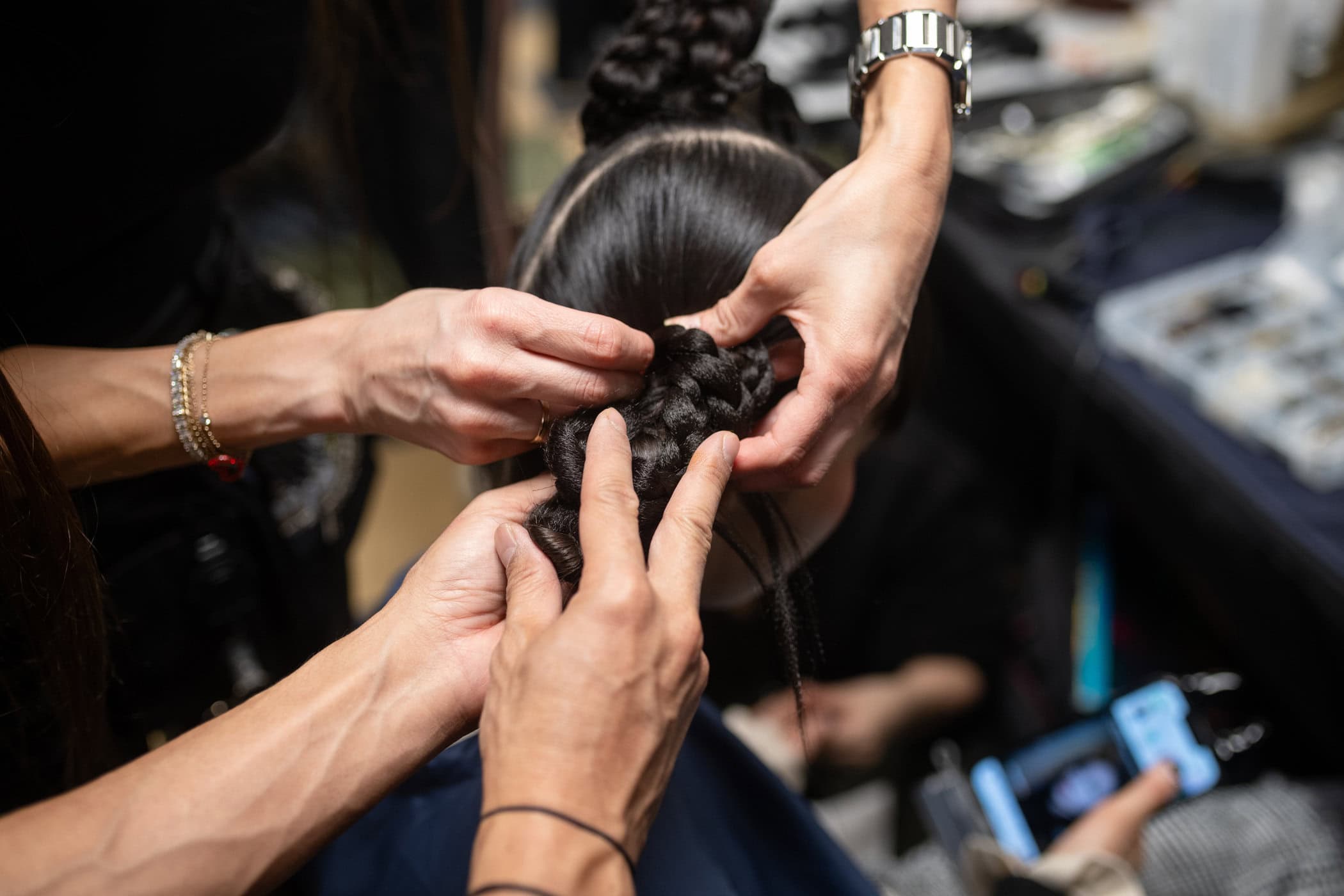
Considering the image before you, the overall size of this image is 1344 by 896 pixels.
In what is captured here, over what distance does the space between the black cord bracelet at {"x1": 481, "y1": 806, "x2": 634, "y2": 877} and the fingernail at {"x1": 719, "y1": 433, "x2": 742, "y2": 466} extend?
212 millimetres

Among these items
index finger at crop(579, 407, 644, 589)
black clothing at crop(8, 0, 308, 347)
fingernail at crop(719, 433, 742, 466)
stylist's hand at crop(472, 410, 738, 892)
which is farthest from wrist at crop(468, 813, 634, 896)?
black clothing at crop(8, 0, 308, 347)

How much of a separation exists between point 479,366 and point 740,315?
0.17 metres

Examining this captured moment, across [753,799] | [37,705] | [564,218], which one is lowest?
[753,799]

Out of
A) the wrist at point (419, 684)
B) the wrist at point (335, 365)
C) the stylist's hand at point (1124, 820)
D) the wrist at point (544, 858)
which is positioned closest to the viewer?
the wrist at point (544, 858)

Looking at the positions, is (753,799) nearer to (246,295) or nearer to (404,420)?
(404,420)

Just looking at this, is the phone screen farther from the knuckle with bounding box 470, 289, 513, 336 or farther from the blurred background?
the knuckle with bounding box 470, 289, 513, 336

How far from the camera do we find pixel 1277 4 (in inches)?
49.2

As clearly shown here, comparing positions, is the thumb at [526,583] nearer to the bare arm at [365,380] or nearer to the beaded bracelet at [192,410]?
the bare arm at [365,380]

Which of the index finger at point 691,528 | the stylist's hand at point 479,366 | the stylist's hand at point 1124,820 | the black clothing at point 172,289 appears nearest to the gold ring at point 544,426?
the stylist's hand at point 479,366

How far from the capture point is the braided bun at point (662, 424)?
20.6 inches

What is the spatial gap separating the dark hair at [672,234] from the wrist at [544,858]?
0.52 ft

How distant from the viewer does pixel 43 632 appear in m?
0.58

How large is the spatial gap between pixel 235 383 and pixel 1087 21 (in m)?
1.72

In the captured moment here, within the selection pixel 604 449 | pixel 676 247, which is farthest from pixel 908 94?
pixel 604 449
